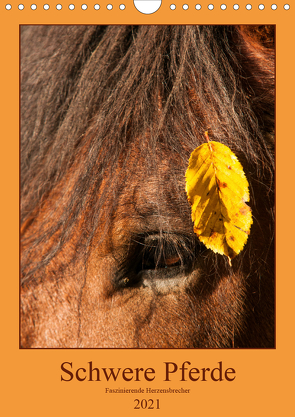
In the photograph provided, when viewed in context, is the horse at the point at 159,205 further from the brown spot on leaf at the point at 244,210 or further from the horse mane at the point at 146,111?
the brown spot on leaf at the point at 244,210

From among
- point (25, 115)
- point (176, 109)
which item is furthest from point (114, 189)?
point (25, 115)

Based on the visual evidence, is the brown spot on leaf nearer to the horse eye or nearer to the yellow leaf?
the yellow leaf

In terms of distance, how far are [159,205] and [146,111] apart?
0.29 m

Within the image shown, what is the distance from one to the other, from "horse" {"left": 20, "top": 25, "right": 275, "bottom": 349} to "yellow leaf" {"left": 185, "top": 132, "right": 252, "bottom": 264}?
71mm

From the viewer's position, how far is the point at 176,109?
3.05 feet

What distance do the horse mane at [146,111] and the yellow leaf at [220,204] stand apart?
0.09 metres

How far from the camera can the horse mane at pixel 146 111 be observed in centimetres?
92

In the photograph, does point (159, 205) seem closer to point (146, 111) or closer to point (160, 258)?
point (160, 258)

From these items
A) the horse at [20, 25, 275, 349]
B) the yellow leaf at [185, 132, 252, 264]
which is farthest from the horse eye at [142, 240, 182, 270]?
the yellow leaf at [185, 132, 252, 264]

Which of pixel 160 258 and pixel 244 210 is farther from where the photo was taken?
pixel 160 258

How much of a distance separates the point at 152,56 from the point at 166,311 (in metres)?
0.76

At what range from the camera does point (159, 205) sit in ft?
2.90

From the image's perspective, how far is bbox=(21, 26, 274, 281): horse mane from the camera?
917 mm

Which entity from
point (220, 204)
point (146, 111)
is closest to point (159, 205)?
point (220, 204)
